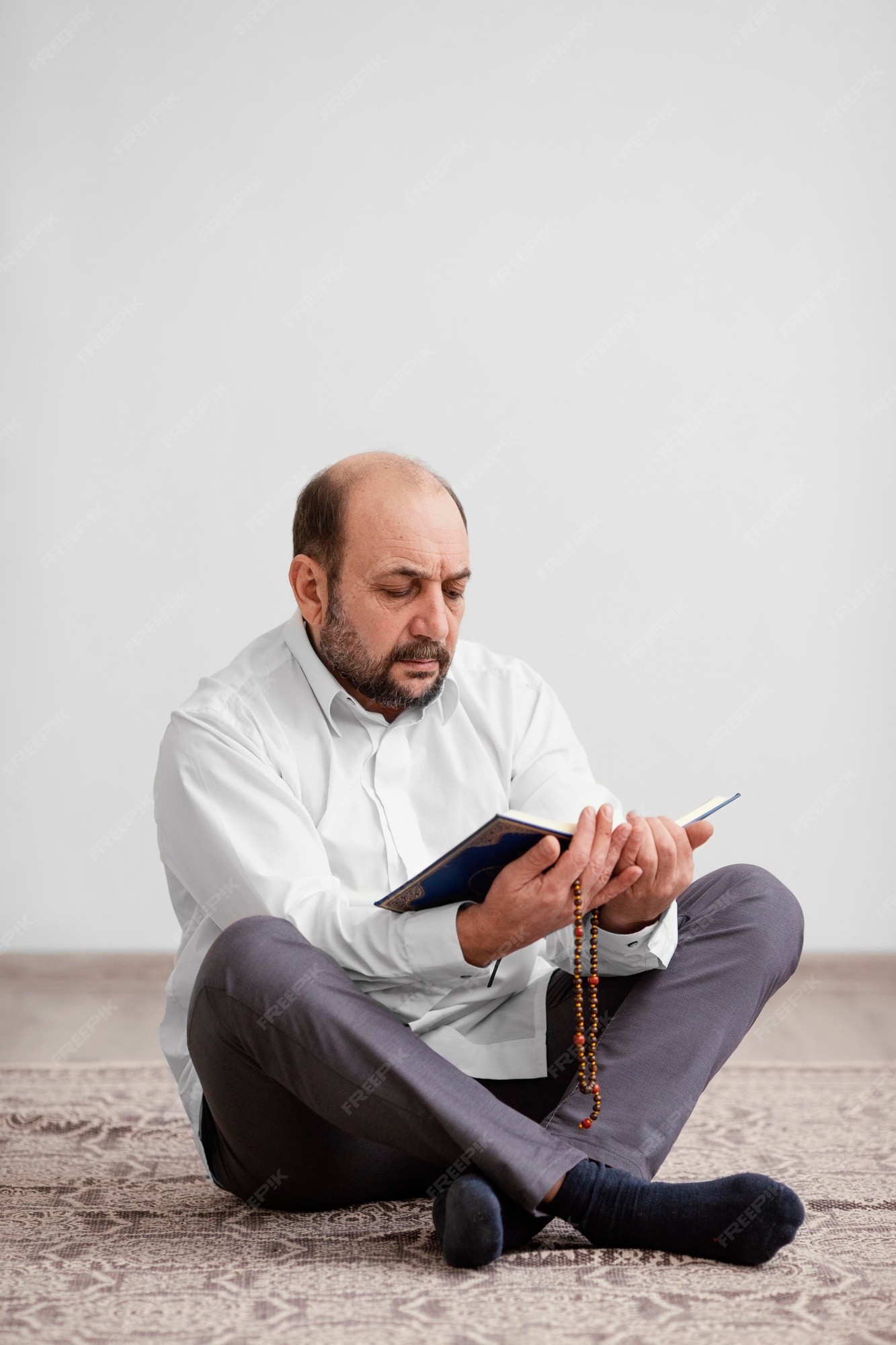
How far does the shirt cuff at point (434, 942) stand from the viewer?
59.9 inches

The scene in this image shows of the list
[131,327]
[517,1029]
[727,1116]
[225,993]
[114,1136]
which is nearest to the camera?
[225,993]

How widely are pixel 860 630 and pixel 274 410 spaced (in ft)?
5.72

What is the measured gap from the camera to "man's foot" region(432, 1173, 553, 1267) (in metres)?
1.35

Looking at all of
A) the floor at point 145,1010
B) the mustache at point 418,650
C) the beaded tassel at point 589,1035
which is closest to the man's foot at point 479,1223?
the beaded tassel at point 589,1035

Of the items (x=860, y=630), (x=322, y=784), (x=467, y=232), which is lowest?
(x=322, y=784)

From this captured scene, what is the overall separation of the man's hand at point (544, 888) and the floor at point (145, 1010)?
1511mm

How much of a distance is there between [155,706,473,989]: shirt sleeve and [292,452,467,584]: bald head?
0.30 m

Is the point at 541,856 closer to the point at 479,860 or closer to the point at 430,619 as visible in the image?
the point at 479,860

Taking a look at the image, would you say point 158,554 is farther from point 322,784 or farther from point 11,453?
point 322,784

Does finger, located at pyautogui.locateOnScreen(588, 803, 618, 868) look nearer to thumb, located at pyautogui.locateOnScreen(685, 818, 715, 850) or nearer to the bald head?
thumb, located at pyautogui.locateOnScreen(685, 818, 715, 850)

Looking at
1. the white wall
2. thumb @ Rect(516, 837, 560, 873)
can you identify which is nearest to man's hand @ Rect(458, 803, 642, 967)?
thumb @ Rect(516, 837, 560, 873)

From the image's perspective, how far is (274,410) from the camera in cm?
352

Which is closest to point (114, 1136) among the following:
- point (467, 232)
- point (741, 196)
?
point (467, 232)

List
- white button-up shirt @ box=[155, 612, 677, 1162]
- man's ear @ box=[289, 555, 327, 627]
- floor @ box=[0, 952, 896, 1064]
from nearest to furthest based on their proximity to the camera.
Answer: white button-up shirt @ box=[155, 612, 677, 1162] → man's ear @ box=[289, 555, 327, 627] → floor @ box=[0, 952, 896, 1064]
